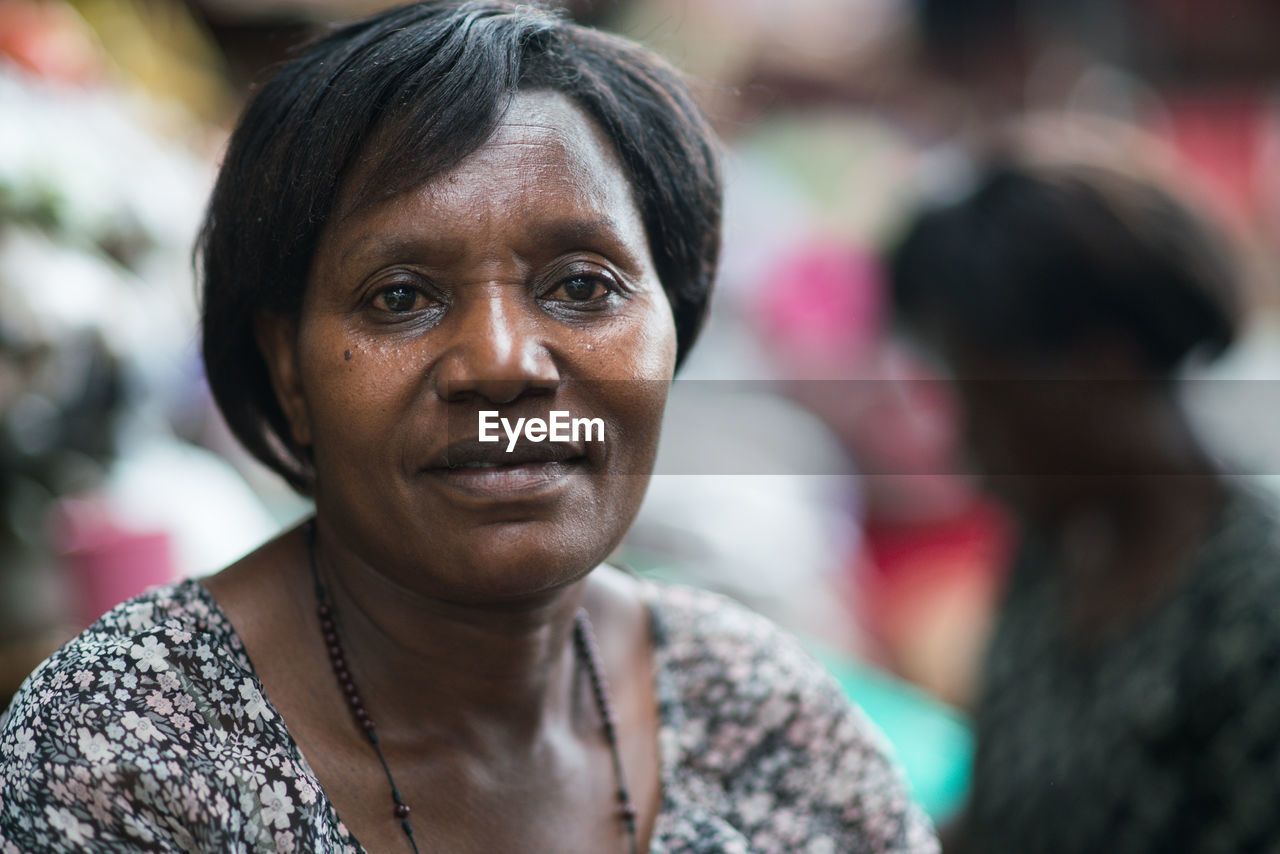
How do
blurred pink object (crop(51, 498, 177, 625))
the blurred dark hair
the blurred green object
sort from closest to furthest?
blurred pink object (crop(51, 498, 177, 625)) < the blurred dark hair < the blurred green object

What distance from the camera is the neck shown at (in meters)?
1.46

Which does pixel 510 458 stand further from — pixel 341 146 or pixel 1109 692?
→ pixel 1109 692

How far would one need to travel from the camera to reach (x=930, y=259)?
286 cm

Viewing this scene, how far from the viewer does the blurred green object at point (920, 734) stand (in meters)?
3.19

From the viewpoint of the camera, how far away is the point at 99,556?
2463 millimetres

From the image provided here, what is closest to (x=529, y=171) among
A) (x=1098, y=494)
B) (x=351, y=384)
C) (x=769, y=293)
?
(x=351, y=384)

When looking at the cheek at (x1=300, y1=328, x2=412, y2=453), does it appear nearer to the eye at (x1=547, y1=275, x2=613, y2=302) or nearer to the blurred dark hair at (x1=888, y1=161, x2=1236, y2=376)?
the eye at (x1=547, y1=275, x2=613, y2=302)

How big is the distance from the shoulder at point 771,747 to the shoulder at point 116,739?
63 centimetres

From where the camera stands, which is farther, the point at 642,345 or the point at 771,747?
the point at 771,747

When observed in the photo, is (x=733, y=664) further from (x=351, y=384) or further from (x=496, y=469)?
(x=351, y=384)

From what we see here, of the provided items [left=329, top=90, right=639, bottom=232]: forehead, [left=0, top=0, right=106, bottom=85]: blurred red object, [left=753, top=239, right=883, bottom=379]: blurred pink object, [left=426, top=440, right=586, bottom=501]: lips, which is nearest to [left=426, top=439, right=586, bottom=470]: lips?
[left=426, top=440, right=586, bottom=501]: lips

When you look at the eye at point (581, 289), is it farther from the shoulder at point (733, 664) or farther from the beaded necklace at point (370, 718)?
the shoulder at point (733, 664)

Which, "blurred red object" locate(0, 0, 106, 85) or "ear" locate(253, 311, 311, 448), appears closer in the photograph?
"ear" locate(253, 311, 311, 448)

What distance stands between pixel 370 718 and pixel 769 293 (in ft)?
15.0
